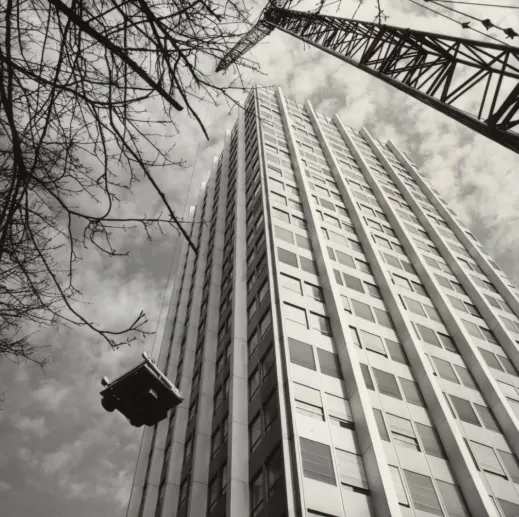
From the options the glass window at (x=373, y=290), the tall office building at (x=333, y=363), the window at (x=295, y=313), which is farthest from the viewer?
the glass window at (x=373, y=290)

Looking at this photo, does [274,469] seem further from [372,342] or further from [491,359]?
[491,359]

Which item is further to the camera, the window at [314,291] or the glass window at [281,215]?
the glass window at [281,215]

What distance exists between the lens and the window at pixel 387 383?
2066 centimetres

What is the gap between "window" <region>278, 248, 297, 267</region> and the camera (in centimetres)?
2616

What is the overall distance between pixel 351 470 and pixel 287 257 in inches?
508

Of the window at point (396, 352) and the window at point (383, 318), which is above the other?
the window at point (383, 318)

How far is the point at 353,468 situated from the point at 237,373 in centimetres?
744

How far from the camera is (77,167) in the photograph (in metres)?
3.95

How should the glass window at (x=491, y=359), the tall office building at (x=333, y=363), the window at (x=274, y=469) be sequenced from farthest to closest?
the glass window at (x=491, y=359)
the tall office building at (x=333, y=363)
the window at (x=274, y=469)

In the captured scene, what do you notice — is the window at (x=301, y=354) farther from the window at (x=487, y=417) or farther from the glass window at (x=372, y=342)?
the window at (x=487, y=417)

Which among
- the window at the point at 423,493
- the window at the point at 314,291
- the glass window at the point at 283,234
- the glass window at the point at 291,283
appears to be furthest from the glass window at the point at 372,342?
the glass window at the point at 283,234

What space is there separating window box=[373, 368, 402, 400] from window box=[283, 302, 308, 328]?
3981 millimetres

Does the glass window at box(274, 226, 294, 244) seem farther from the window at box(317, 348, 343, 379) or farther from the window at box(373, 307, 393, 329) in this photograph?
the window at box(317, 348, 343, 379)

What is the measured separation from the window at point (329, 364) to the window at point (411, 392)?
3.31 meters
